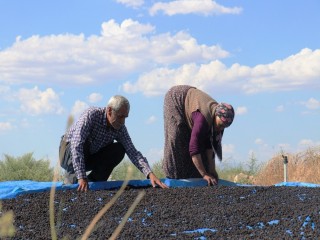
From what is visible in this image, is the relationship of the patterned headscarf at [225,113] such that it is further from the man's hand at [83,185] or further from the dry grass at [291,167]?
the dry grass at [291,167]

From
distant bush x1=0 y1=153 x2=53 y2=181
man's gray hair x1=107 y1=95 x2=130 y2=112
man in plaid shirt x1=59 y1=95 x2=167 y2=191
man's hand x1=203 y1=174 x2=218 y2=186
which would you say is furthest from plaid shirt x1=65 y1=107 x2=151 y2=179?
distant bush x1=0 y1=153 x2=53 y2=181

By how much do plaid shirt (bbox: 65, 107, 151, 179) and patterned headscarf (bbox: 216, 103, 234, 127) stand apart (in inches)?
34.2

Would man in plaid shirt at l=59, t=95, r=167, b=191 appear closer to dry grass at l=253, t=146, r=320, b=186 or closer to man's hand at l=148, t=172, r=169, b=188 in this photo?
man's hand at l=148, t=172, r=169, b=188

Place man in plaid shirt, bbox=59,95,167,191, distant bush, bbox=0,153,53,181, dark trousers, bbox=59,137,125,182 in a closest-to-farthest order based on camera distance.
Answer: man in plaid shirt, bbox=59,95,167,191 < dark trousers, bbox=59,137,125,182 < distant bush, bbox=0,153,53,181

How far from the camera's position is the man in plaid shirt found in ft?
15.6

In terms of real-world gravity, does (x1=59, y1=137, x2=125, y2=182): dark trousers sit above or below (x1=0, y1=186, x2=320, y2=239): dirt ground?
above

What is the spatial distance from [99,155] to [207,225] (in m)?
1.93

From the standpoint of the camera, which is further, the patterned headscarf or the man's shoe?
the man's shoe

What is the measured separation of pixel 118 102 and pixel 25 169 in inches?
165

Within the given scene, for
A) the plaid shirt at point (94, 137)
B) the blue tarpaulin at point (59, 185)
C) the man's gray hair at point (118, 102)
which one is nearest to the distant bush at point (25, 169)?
the blue tarpaulin at point (59, 185)

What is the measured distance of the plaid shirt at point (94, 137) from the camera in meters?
4.80

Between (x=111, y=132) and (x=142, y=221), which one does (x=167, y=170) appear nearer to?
(x=111, y=132)

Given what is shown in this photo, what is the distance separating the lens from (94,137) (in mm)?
5094

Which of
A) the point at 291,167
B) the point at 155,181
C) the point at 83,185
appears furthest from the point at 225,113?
the point at 291,167
